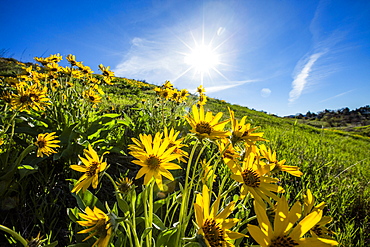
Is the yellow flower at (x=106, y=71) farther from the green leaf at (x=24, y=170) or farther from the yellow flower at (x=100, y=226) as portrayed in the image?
the yellow flower at (x=100, y=226)

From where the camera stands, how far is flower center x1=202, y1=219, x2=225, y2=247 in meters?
0.69

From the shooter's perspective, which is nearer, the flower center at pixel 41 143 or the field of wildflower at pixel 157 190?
the field of wildflower at pixel 157 190

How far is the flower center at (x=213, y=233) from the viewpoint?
69 centimetres

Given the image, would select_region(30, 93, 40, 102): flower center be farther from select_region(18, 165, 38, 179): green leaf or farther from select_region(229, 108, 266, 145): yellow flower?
select_region(229, 108, 266, 145): yellow flower

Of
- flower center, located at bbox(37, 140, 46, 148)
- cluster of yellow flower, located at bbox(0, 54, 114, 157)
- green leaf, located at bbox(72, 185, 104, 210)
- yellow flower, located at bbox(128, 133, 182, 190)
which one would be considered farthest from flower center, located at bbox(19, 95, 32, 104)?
yellow flower, located at bbox(128, 133, 182, 190)

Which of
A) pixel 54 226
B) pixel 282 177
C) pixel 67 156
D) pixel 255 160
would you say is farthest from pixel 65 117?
pixel 282 177

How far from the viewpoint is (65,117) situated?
93.3 inches

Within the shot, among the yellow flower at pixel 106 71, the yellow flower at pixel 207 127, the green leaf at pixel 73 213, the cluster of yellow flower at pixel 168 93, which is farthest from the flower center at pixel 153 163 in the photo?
the yellow flower at pixel 106 71

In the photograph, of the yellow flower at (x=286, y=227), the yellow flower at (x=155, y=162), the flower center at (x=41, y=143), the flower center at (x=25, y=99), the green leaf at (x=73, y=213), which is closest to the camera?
the yellow flower at (x=286, y=227)

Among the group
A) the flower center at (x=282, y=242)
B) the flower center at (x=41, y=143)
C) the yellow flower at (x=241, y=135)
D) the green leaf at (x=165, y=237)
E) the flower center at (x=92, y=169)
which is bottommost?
the green leaf at (x=165, y=237)

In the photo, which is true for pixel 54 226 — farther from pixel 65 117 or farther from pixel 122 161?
pixel 65 117

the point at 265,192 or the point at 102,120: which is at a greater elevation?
the point at 102,120

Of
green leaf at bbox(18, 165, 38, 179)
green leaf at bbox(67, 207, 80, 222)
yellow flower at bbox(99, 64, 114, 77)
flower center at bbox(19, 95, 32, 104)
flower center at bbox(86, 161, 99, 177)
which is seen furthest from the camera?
yellow flower at bbox(99, 64, 114, 77)

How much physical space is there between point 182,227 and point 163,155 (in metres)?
0.33
